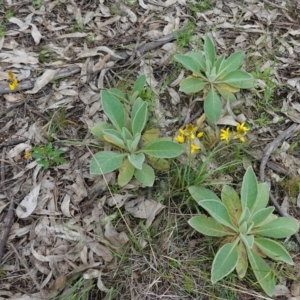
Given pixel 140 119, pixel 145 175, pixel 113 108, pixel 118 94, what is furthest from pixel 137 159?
pixel 118 94

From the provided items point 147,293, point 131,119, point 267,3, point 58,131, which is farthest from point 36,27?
point 147,293

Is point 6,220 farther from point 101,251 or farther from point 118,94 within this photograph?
point 118,94

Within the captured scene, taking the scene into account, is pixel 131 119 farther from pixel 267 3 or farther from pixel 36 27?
pixel 267 3

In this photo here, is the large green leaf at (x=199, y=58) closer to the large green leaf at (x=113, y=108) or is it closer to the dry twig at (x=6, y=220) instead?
the large green leaf at (x=113, y=108)

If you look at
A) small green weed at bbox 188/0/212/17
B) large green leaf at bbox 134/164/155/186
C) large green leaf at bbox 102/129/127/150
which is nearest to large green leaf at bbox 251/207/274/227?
large green leaf at bbox 134/164/155/186

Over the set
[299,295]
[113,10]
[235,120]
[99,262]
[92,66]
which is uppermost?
[113,10]

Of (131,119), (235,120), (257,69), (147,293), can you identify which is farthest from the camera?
(257,69)

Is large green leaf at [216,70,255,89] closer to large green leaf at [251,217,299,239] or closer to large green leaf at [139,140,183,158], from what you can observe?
large green leaf at [139,140,183,158]

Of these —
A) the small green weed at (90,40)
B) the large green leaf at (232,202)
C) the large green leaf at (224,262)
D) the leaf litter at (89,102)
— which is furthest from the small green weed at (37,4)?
the large green leaf at (224,262)
